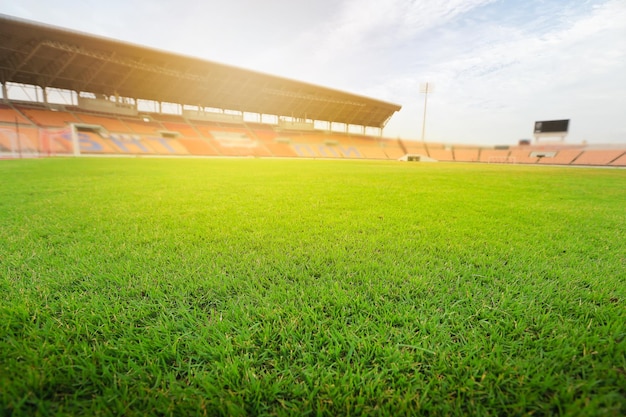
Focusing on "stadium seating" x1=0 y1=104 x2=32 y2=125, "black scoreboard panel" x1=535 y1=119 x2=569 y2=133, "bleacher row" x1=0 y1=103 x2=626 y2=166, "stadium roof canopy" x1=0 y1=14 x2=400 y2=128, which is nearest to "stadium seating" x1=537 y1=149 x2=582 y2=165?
"bleacher row" x1=0 y1=103 x2=626 y2=166

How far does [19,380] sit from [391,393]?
1.04 metres

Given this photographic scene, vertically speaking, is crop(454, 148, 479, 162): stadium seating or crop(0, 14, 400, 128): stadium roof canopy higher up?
crop(0, 14, 400, 128): stadium roof canopy

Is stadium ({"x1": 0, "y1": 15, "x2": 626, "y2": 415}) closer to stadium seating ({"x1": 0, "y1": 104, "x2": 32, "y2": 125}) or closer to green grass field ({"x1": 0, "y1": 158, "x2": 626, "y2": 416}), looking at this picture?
green grass field ({"x1": 0, "y1": 158, "x2": 626, "y2": 416})

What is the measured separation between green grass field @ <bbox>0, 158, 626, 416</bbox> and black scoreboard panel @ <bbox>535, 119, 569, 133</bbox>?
137ft

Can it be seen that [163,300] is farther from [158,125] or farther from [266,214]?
[158,125]

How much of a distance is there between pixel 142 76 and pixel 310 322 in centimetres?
2714

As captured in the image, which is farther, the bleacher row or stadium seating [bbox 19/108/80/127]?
stadium seating [bbox 19/108/80/127]

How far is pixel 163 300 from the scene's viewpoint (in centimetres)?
119

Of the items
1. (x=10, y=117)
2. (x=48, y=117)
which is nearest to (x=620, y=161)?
(x=48, y=117)

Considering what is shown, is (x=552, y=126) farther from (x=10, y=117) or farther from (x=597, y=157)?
(x=10, y=117)

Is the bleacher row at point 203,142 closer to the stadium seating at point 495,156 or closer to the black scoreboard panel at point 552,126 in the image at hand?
the stadium seating at point 495,156

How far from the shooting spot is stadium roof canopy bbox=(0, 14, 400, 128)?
52.6 feet

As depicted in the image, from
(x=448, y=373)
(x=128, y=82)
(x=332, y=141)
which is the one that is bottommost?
(x=448, y=373)

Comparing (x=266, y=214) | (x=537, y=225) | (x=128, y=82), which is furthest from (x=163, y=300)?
(x=128, y=82)
